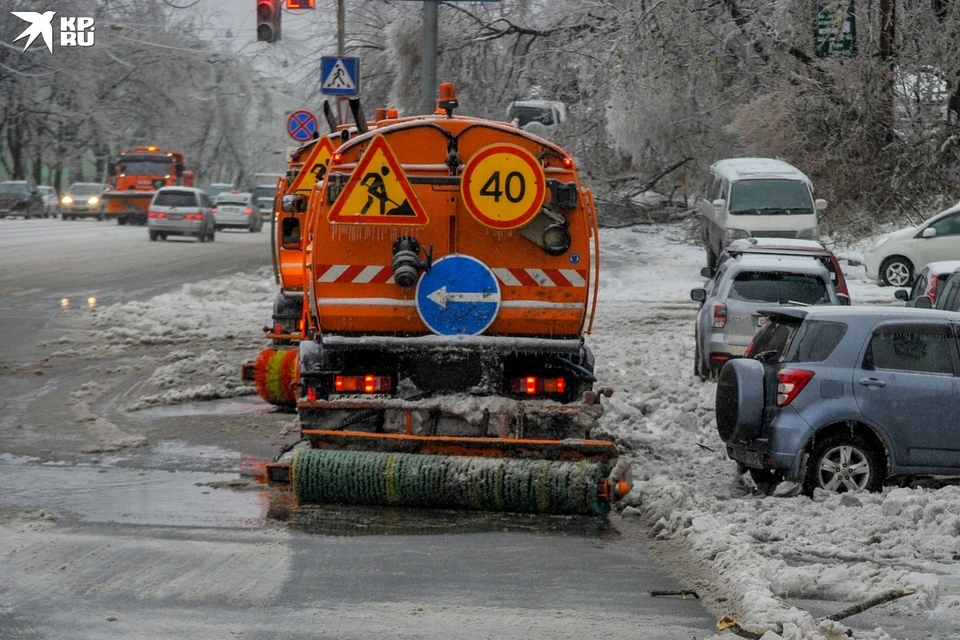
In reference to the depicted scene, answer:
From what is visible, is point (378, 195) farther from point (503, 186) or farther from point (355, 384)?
point (355, 384)

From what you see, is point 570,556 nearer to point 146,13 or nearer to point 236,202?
point 236,202

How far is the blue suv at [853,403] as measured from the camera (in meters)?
9.23

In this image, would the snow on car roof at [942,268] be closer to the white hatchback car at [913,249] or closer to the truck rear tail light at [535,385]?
the truck rear tail light at [535,385]

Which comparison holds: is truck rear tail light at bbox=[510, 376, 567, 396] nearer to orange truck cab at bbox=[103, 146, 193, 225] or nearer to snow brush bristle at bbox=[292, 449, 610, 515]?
snow brush bristle at bbox=[292, 449, 610, 515]

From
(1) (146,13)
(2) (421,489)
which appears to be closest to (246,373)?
(2) (421,489)

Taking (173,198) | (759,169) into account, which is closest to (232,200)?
(173,198)

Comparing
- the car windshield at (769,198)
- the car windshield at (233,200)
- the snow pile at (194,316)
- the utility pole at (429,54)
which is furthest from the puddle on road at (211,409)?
the car windshield at (233,200)

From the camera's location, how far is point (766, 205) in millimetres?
25906

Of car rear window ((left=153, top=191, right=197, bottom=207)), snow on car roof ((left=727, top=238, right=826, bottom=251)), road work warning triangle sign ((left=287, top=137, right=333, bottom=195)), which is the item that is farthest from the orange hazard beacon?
car rear window ((left=153, top=191, right=197, bottom=207))

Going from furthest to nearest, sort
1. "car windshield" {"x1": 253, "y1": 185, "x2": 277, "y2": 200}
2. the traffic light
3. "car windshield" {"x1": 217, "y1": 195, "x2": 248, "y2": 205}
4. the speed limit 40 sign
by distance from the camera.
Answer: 1. "car windshield" {"x1": 253, "y1": 185, "x2": 277, "y2": 200}
2. "car windshield" {"x1": 217, "y1": 195, "x2": 248, "y2": 205}
3. the traffic light
4. the speed limit 40 sign

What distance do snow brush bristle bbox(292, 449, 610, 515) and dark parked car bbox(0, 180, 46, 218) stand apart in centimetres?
5456

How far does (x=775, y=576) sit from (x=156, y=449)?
574 cm

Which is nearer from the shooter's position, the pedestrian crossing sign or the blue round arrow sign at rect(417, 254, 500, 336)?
the blue round arrow sign at rect(417, 254, 500, 336)

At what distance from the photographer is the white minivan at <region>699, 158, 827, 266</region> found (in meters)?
25.8
